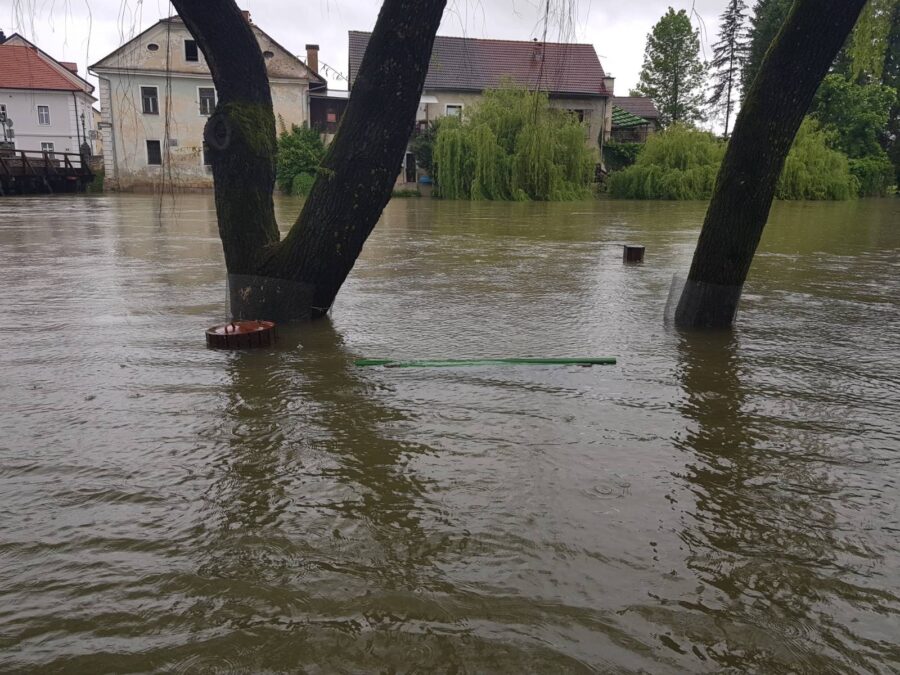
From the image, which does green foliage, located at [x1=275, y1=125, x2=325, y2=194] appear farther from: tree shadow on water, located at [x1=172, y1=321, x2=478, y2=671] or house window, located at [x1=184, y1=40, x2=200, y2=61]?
tree shadow on water, located at [x1=172, y1=321, x2=478, y2=671]

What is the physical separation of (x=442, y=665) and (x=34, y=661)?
0.94m

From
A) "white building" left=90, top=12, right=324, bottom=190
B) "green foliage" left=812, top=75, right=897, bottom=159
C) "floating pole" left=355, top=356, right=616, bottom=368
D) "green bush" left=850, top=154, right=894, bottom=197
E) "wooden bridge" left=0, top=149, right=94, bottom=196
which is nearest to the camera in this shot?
"floating pole" left=355, top=356, right=616, bottom=368

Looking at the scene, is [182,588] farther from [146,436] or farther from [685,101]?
[685,101]

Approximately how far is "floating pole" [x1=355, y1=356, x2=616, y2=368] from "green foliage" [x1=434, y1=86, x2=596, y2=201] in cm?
2205

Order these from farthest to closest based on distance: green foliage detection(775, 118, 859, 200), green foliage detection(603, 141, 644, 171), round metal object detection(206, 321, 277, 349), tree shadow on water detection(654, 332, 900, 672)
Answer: green foliage detection(603, 141, 644, 171)
green foliage detection(775, 118, 859, 200)
round metal object detection(206, 321, 277, 349)
tree shadow on water detection(654, 332, 900, 672)

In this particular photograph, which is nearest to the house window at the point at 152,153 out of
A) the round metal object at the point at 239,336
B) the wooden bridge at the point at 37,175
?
the wooden bridge at the point at 37,175

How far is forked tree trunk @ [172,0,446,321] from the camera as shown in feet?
15.0

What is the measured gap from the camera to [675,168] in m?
28.3

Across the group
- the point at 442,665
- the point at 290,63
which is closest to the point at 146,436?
the point at 442,665

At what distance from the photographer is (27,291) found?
6438 mm

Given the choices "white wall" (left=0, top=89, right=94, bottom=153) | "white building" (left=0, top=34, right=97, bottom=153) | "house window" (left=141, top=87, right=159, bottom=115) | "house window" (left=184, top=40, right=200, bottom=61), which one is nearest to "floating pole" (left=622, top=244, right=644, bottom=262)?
"house window" (left=184, top=40, right=200, bottom=61)

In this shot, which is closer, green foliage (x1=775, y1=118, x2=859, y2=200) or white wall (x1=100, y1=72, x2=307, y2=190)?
green foliage (x1=775, y1=118, x2=859, y2=200)

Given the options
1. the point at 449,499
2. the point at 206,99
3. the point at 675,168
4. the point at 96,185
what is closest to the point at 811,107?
the point at 675,168

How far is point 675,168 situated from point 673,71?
3290cm
